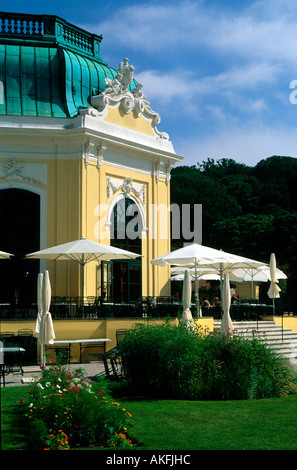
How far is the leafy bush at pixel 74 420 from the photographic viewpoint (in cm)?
827

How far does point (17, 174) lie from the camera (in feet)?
76.2

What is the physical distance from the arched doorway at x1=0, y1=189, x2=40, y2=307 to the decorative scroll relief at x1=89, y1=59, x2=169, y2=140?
447 centimetres

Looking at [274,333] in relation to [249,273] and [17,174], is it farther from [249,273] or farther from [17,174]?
[17,174]

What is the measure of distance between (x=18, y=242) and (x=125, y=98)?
718cm

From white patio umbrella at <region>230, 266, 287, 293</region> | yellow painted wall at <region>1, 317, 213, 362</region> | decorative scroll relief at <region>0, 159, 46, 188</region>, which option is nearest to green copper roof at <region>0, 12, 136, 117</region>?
decorative scroll relief at <region>0, 159, 46, 188</region>

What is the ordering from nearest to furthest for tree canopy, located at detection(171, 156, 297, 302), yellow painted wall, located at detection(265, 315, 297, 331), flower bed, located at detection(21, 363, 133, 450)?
1. flower bed, located at detection(21, 363, 133, 450)
2. yellow painted wall, located at detection(265, 315, 297, 331)
3. tree canopy, located at detection(171, 156, 297, 302)

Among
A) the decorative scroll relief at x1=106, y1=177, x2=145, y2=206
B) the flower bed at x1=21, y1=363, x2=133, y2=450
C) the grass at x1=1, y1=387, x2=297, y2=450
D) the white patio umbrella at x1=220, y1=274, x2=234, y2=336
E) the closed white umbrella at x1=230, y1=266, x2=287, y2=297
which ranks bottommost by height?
the grass at x1=1, y1=387, x2=297, y2=450

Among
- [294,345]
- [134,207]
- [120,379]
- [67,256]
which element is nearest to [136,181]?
[134,207]

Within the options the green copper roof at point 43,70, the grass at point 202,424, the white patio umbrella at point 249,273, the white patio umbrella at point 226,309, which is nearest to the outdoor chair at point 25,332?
the white patio umbrella at point 226,309

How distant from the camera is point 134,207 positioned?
26125 millimetres

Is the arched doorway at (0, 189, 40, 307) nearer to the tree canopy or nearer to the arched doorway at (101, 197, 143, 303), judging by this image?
the arched doorway at (101, 197, 143, 303)

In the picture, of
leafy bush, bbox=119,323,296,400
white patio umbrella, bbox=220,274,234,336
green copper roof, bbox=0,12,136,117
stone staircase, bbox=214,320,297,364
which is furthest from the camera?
green copper roof, bbox=0,12,136,117

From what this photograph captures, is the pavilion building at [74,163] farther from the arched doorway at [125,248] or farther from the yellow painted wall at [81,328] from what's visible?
the yellow painted wall at [81,328]

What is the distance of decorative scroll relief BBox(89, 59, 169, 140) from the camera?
2502 cm
